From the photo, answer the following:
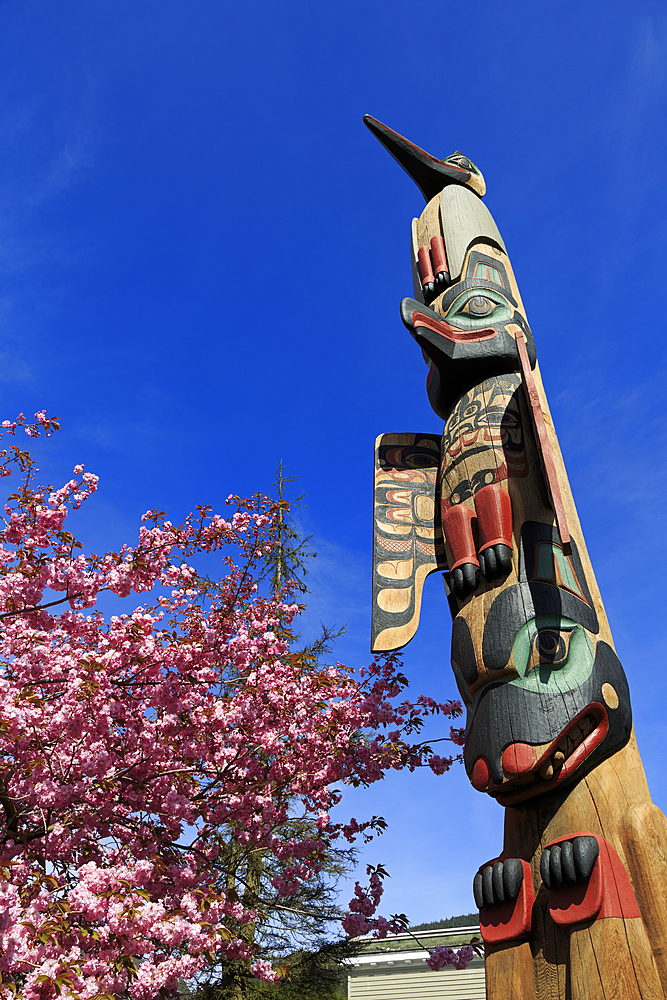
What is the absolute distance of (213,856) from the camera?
6391 millimetres

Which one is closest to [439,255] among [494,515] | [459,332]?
[459,332]

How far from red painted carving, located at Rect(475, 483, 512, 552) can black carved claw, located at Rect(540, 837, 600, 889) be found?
6.59 feet

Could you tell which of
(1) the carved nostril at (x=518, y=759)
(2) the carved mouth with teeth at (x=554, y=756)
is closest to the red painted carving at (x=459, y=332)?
(2) the carved mouth with teeth at (x=554, y=756)

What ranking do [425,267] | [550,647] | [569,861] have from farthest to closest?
[425,267], [550,647], [569,861]

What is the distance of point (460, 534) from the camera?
5164mm

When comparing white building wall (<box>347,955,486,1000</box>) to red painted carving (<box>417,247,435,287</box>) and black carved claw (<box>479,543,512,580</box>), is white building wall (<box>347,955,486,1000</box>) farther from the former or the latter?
red painted carving (<box>417,247,435,287</box>)

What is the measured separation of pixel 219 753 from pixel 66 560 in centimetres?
253

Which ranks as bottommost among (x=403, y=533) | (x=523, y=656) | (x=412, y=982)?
(x=412, y=982)

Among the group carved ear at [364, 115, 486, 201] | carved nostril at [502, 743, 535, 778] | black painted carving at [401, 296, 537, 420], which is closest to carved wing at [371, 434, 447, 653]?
black painted carving at [401, 296, 537, 420]

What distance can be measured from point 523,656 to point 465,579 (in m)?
0.83

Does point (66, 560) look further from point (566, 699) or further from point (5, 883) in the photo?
point (566, 699)

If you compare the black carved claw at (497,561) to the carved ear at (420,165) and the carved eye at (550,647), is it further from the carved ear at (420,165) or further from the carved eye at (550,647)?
the carved ear at (420,165)

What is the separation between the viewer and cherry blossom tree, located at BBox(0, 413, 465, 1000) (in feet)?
14.0

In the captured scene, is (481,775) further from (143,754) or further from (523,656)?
(143,754)
